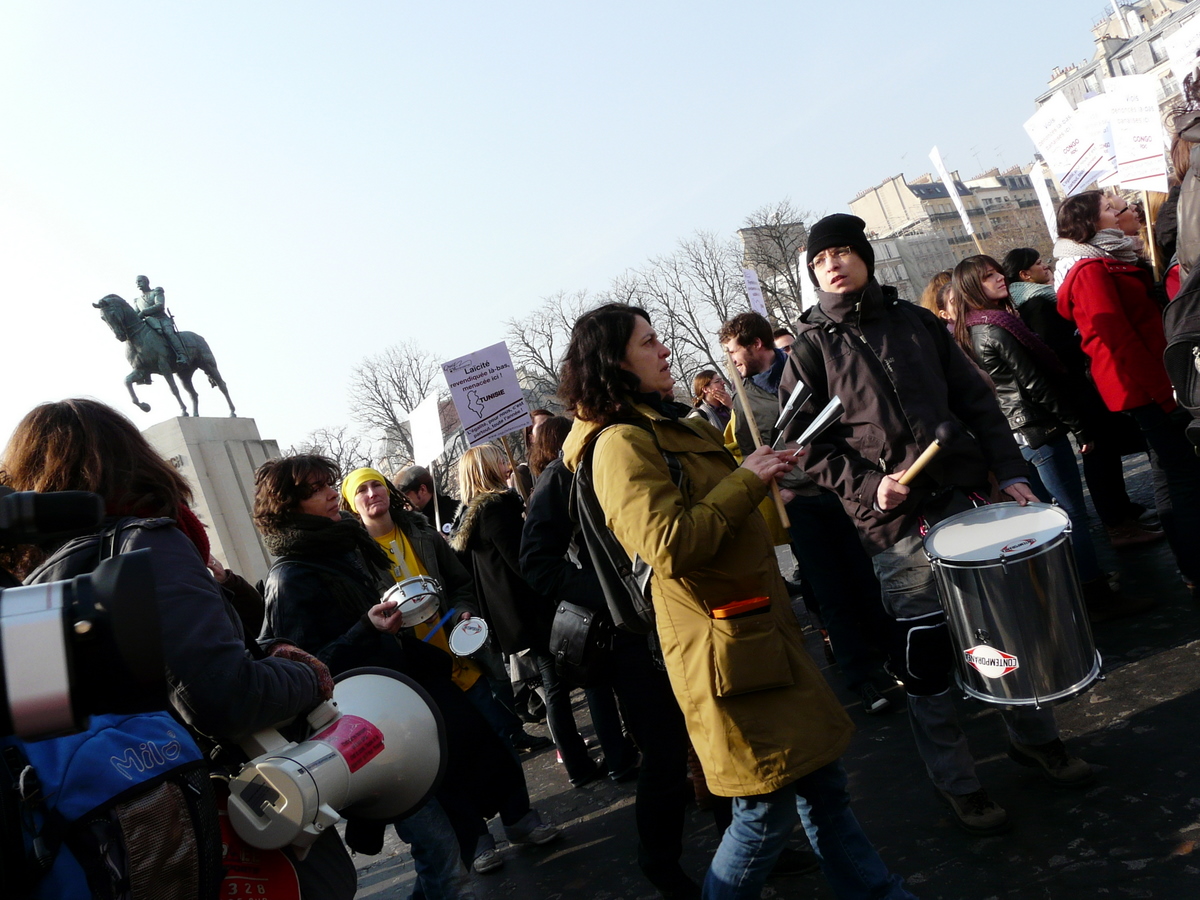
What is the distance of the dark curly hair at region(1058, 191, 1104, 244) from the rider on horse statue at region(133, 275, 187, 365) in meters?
16.8

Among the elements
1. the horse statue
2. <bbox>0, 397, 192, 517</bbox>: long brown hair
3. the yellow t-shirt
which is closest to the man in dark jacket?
the yellow t-shirt

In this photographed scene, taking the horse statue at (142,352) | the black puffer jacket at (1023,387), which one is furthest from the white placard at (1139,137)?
the horse statue at (142,352)

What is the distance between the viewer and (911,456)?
3.14 meters

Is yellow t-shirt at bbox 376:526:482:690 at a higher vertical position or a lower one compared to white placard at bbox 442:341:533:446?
lower

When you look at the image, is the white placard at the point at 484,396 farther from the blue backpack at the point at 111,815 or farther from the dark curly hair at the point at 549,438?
the blue backpack at the point at 111,815

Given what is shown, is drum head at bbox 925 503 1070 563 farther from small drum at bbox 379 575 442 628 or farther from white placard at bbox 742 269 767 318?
white placard at bbox 742 269 767 318

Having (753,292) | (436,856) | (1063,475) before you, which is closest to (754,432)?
(436,856)

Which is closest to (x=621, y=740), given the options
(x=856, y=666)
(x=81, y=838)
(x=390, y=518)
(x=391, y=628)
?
(x=856, y=666)

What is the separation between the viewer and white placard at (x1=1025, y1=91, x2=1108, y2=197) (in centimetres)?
730

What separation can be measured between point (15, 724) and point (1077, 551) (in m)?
4.83

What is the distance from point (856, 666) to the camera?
15.7 ft

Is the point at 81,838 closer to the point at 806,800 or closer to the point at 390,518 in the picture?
the point at 806,800

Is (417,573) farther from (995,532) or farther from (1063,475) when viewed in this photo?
(1063,475)

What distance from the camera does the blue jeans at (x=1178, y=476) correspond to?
169 inches
